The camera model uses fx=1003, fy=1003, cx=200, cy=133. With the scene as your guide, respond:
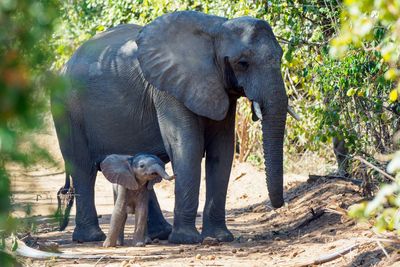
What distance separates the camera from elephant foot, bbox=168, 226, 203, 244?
1061 cm

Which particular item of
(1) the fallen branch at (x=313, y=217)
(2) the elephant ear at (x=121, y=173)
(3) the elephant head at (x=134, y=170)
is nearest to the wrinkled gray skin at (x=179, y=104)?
(3) the elephant head at (x=134, y=170)

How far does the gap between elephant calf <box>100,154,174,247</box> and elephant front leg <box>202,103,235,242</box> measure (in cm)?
84

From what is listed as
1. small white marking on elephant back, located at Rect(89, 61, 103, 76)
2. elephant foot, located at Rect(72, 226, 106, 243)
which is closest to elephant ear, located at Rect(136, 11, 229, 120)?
small white marking on elephant back, located at Rect(89, 61, 103, 76)

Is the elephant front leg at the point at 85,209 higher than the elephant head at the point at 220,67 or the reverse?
the reverse

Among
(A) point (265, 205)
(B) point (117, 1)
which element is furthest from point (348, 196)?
(B) point (117, 1)

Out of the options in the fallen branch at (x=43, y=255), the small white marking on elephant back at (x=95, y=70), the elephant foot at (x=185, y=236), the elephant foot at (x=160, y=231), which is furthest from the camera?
the small white marking on elephant back at (x=95, y=70)

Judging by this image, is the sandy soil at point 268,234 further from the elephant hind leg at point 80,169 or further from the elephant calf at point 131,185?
the elephant hind leg at point 80,169

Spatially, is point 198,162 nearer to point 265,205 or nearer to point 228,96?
point 228,96

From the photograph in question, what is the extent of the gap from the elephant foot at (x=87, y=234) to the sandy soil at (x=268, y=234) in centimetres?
12

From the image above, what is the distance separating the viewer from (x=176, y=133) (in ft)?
34.7

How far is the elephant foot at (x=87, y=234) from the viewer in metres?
11.2

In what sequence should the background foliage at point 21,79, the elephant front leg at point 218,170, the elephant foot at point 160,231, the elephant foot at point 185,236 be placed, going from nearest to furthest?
the background foliage at point 21,79 → the elephant foot at point 185,236 → the elephant front leg at point 218,170 → the elephant foot at point 160,231

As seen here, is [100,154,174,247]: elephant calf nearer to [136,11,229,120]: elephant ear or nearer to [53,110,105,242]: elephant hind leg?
[136,11,229,120]: elephant ear

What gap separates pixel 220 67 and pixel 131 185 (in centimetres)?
163
